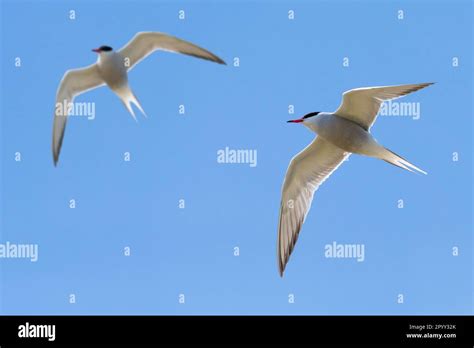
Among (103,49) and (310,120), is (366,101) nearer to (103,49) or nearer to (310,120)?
(310,120)

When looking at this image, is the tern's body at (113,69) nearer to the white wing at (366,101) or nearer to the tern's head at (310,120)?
the tern's head at (310,120)

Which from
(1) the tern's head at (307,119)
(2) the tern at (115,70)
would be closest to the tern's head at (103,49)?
(2) the tern at (115,70)

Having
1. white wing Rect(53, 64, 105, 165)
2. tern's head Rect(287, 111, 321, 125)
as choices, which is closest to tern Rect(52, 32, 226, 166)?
white wing Rect(53, 64, 105, 165)

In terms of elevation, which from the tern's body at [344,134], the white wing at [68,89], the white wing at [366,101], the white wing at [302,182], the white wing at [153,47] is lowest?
the white wing at [302,182]

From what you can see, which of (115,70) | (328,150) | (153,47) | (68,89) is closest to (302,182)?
(328,150)

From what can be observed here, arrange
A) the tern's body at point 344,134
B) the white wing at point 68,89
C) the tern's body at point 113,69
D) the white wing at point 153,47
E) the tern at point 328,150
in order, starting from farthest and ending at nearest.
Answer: the white wing at point 68,89
the tern's body at point 113,69
the white wing at point 153,47
the tern's body at point 344,134
the tern at point 328,150

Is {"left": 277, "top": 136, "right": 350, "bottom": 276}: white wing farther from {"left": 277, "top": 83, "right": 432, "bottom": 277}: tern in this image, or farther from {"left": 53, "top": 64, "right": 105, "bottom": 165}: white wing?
{"left": 53, "top": 64, "right": 105, "bottom": 165}: white wing
